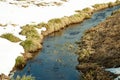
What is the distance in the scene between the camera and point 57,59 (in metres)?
30.6

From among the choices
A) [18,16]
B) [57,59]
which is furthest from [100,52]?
[18,16]

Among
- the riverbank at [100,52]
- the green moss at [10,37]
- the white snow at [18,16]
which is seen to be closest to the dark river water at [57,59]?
the riverbank at [100,52]

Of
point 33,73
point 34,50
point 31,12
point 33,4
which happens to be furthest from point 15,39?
point 33,4

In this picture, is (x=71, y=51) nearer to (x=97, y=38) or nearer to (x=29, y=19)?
(x=97, y=38)

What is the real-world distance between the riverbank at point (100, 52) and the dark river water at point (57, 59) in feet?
2.94

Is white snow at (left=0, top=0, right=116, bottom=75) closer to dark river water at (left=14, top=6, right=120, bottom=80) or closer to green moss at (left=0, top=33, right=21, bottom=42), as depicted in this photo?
green moss at (left=0, top=33, right=21, bottom=42)

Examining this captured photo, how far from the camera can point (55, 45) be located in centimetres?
3559

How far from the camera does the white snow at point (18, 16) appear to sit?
29.4 meters

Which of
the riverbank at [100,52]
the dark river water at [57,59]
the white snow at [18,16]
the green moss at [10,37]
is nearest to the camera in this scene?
the riverbank at [100,52]

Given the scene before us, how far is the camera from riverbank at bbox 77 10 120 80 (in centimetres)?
2553

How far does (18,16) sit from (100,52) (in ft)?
64.5

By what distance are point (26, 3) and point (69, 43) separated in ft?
79.6

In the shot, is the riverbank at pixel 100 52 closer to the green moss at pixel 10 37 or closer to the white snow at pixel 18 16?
the white snow at pixel 18 16

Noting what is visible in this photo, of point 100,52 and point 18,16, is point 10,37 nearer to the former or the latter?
point 100,52
